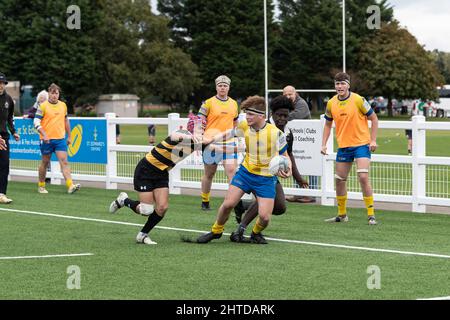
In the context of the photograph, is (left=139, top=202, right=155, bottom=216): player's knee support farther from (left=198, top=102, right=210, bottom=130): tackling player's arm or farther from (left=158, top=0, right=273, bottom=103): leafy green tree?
(left=158, top=0, right=273, bottom=103): leafy green tree

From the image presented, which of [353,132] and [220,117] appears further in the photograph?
[220,117]

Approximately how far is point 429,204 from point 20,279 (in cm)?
769

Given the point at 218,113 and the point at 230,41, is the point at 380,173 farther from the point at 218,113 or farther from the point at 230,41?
the point at 230,41

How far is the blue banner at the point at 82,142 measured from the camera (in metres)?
20.3

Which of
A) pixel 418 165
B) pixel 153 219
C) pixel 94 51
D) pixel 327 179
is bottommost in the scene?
pixel 153 219

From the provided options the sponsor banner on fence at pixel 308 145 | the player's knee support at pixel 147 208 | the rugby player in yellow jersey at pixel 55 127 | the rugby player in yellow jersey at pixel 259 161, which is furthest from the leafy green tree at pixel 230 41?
the rugby player in yellow jersey at pixel 259 161

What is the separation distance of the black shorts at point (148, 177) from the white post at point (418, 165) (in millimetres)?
4977

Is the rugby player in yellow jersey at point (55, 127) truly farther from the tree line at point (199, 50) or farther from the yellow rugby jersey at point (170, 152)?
the tree line at point (199, 50)

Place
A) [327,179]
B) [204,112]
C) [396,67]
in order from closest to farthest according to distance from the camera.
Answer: [204,112] < [327,179] < [396,67]

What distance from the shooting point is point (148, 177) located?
37.3 feet

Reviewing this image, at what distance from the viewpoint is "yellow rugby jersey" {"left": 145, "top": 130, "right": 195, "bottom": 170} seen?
11.1 metres

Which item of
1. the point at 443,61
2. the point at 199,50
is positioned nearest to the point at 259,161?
the point at 199,50

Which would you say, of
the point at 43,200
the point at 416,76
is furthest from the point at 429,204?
the point at 416,76

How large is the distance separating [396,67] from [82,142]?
245ft
